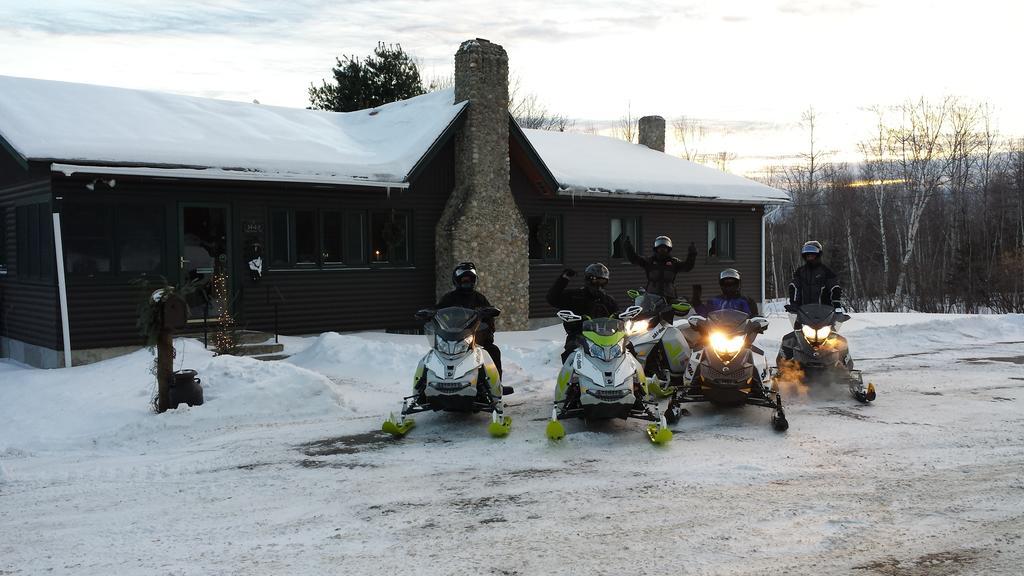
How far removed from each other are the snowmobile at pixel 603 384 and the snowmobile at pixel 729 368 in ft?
2.32

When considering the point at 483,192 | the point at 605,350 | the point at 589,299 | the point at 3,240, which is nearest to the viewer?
the point at 605,350

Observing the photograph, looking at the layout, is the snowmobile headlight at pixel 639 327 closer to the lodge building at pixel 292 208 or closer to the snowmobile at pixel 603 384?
the snowmobile at pixel 603 384

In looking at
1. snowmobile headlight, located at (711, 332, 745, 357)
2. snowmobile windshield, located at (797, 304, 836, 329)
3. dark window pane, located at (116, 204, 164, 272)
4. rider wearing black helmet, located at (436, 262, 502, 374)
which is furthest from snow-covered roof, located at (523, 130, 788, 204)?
snowmobile headlight, located at (711, 332, 745, 357)

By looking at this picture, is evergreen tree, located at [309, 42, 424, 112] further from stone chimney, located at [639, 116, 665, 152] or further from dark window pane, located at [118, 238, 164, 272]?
dark window pane, located at [118, 238, 164, 272]

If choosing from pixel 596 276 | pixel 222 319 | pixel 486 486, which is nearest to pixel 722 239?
pixel 222 319

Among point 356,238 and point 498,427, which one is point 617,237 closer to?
point 356,238

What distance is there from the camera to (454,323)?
871cm

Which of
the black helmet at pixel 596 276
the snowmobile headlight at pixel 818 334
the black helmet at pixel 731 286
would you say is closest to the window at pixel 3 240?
the black helmet at pixel 596 276

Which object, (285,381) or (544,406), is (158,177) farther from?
(544,406)

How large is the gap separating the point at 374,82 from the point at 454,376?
101ft

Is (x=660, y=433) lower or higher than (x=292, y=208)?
lower

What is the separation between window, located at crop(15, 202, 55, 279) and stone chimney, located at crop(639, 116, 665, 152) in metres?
20.3

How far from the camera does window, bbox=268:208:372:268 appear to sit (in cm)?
1711

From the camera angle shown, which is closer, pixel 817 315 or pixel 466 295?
pixel 466 295
